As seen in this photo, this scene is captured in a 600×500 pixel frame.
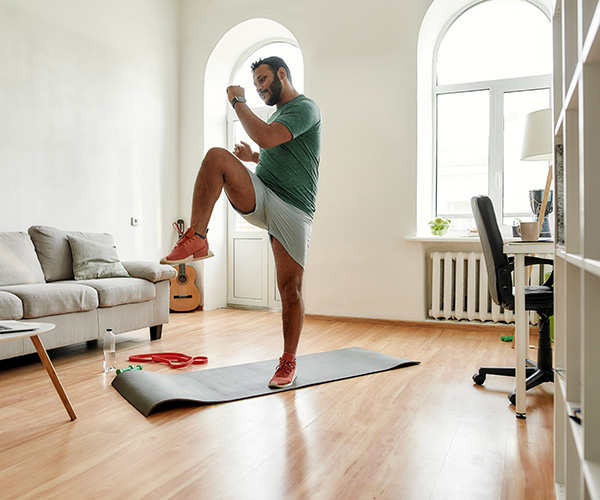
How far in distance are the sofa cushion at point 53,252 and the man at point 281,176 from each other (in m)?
1.71

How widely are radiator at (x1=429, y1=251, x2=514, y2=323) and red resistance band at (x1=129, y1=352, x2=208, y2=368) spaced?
216 centimetres

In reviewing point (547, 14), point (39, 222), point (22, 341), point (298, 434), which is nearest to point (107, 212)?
point (39, 222)

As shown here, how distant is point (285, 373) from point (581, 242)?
185cm

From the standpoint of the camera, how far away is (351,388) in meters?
2.44

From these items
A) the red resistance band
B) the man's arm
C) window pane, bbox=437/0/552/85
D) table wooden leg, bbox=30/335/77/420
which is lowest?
the red resistance band

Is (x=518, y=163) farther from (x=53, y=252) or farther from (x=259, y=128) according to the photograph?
(x=53, y=252)

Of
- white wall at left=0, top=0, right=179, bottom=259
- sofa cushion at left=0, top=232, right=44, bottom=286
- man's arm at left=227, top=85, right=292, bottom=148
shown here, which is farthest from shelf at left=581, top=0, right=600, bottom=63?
white wall at left=0, top=0, right=179, bottom=259

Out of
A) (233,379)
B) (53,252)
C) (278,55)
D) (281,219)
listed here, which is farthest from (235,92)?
(278,55)

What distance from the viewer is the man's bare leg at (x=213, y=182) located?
2051mm

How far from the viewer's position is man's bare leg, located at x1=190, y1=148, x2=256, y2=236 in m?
2.05

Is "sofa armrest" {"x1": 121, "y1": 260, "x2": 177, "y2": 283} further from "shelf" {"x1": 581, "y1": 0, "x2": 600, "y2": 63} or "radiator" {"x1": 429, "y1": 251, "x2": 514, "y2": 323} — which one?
"shelf" {"x1": 581, "y1": 0, "x2": 600, "y2": 63}

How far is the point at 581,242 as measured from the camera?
78 cm

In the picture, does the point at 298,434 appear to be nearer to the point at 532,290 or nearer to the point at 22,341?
the point at 532,290

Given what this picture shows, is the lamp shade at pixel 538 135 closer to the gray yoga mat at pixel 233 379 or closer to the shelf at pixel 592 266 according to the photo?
the gray yoga mat at pixel 233 379
